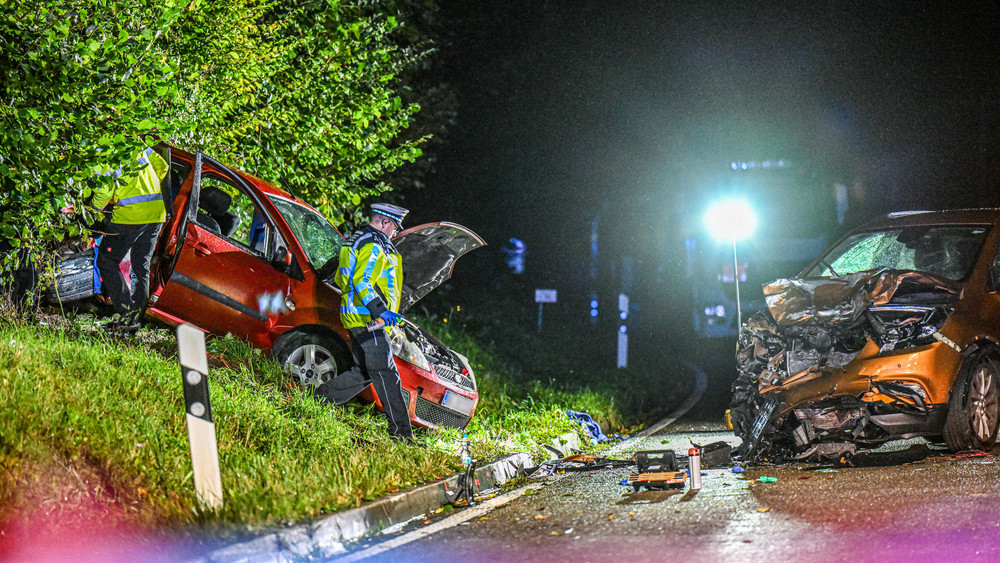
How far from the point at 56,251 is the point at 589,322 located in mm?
20074

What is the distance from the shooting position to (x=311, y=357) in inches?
293

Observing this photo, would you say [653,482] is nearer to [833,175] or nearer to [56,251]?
[56,251]

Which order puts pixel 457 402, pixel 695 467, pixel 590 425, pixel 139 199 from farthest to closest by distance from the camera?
1. pixel 590 425
2. pixel 457 402
3. pixel 139 199
4. pixel 695 467

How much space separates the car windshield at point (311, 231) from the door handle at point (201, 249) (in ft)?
2.34

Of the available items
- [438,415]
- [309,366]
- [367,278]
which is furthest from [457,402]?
[367,278]

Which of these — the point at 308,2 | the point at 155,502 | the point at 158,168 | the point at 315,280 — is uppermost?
the point at 308,2

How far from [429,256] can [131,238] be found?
2551 millimetres

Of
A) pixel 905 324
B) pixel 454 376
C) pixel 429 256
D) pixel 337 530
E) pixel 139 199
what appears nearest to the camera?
pixel 337 530

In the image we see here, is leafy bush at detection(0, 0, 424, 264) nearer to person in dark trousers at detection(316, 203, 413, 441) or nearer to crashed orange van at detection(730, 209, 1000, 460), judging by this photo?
person in dark trousers at detection(316, 203, 413, 441)

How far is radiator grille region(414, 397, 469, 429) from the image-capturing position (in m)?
7.45

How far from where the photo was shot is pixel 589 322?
85.3 feet

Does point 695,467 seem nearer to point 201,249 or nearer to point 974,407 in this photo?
point 974,407

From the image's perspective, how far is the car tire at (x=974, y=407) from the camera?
6871 millimetres

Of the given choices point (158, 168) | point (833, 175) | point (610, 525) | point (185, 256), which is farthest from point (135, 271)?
point (833, 175)
